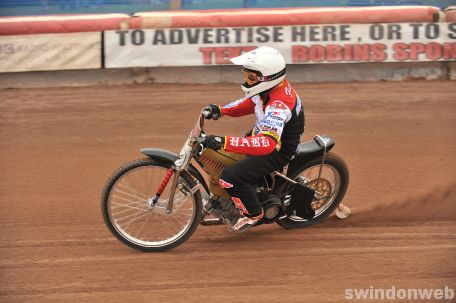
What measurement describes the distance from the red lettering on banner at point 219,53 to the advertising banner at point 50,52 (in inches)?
89.6

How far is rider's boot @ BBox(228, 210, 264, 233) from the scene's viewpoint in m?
5.52

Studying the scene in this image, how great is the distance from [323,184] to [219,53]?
276 inches

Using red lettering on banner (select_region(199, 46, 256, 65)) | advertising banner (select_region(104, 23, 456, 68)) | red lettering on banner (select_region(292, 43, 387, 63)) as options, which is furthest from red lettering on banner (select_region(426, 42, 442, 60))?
red lettering on banner (select_region(199, 46, 256, 65))

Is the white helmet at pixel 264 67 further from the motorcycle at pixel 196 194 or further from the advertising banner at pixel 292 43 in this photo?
the advertising banner at pixel 292 43

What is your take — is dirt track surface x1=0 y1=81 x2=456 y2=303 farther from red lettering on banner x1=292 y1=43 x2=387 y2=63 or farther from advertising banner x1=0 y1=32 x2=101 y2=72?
red lettering on banner x1=292 y1=43 x2=387 y2=63

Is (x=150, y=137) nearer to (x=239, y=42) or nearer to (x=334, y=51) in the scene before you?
(x=239, y=42)

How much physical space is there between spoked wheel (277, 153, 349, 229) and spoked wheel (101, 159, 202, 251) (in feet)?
3.31

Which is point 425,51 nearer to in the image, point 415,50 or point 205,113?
point 415,50

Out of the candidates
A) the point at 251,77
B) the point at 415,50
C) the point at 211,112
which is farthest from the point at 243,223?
the point at 415,50

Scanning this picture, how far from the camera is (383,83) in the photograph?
12305 mm

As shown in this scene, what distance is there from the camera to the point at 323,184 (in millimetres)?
5961

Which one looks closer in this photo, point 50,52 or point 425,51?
point 50,52

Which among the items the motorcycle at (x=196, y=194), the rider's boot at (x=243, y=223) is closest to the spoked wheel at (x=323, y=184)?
the motorcycle at (x=196, y=194)

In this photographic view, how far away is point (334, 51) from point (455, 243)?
24.4 feet
